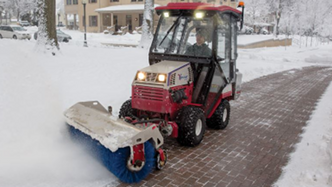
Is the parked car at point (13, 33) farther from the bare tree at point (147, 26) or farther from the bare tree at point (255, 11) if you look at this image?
the bare tree at point (255, 11)

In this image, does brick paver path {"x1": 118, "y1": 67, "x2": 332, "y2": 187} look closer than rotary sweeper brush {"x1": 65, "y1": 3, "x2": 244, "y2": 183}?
No

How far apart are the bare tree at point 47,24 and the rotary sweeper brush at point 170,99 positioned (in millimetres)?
5985

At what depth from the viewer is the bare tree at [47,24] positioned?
430 inches

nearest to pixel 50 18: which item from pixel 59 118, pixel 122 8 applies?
pixel 59 118

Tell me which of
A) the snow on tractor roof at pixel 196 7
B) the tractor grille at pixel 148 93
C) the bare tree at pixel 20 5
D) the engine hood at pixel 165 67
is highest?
the bare tree at pixel 20 5

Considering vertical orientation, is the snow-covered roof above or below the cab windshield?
above

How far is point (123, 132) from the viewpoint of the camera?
4.33 metres

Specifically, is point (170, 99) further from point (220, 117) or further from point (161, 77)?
point (220, 117)

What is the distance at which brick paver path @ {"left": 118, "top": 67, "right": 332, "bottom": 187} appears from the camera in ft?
15.5

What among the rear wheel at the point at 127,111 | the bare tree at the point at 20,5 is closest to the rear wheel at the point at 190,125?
the rear wheel at the point at 127,111

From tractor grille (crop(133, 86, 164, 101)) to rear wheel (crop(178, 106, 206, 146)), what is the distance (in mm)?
536

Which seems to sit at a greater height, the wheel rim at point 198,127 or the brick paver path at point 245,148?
the wheel rim at point 198,127

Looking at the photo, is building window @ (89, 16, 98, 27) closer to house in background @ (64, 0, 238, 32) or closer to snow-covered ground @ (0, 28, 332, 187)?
house in background @ (64, 0, 238, 32)

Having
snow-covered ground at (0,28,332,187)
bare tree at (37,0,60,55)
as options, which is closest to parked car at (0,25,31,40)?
snow-covered ground at (0,28,332,187)
